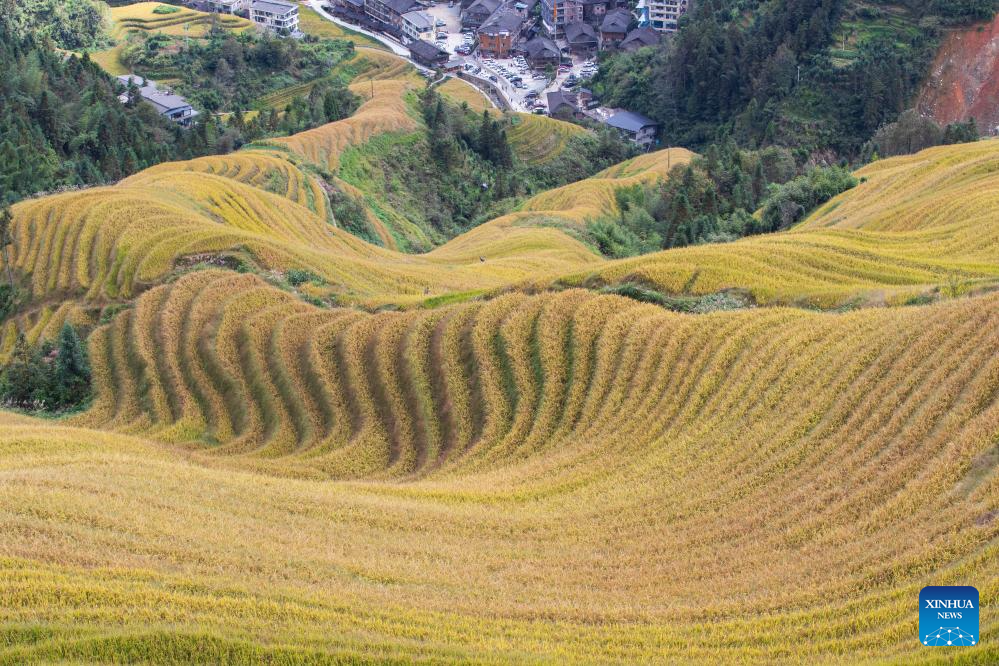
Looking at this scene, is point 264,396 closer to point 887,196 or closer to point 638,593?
point 638,593

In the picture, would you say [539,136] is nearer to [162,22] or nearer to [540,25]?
[540,25]

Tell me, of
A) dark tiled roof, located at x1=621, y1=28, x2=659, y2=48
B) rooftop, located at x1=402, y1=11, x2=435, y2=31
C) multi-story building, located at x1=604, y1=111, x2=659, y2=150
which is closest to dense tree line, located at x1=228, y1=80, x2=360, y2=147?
multi-story building, located at x1=604, y1=111, x2=659, y2=150

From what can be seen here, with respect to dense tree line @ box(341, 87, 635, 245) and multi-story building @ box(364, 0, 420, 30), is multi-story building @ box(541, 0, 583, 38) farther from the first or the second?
dense tree line @ box(341, 87, 635, 245)

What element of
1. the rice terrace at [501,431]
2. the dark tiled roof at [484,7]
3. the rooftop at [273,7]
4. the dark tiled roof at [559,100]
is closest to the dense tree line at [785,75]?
the dark tiled roof at [559,100]

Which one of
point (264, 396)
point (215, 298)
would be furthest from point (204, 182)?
point (264, 396)

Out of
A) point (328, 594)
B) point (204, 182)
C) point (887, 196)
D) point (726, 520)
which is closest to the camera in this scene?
point (328, 594)

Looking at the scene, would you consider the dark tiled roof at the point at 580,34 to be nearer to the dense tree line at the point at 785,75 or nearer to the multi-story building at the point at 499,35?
the multi-story building at the point at 499,35
